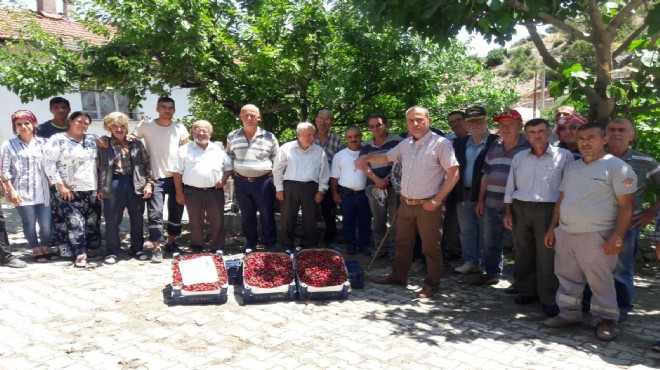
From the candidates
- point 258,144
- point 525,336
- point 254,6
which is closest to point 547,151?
point 525,336

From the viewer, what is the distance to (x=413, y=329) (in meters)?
4.59

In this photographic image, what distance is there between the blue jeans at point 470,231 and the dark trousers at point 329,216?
192cm

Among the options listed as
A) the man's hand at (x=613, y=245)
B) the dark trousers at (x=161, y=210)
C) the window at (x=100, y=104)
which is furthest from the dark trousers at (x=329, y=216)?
the window at (x=100, y=104)

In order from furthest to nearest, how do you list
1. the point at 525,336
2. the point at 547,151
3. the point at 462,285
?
the point at 462,285, the point at 547,151, the point at 525,336

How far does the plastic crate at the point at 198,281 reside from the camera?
16.9 ft

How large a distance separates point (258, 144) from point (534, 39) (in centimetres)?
359

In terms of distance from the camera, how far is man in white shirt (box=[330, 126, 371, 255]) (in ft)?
22.6

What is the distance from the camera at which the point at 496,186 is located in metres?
5.58

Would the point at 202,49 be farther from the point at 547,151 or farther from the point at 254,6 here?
the point at 547,151

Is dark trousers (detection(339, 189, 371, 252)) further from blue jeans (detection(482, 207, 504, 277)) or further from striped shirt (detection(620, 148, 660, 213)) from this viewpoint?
striped shirt (detection(620, 148, 660, 213))

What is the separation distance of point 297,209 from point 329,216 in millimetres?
819

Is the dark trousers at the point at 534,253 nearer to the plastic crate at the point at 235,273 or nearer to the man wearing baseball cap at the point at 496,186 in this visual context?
the man wearing baseball cap at the point at 496,186

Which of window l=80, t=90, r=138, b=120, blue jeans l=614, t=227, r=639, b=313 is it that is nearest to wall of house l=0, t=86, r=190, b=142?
window l=80, t=90, r=138, b=120

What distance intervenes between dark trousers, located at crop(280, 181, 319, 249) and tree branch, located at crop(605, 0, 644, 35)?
381cm
